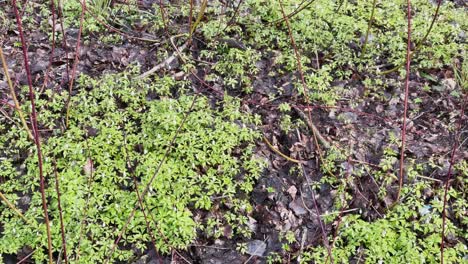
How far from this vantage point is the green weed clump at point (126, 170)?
9.93 ft

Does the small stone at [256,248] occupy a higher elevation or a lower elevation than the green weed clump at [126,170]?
lower

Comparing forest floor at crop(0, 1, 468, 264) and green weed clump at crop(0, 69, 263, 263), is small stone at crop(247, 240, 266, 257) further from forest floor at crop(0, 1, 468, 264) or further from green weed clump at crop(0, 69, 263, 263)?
green weed clump at crop(0, 69, 263, 263)

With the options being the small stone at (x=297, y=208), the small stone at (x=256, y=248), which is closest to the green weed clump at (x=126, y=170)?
the small stone at (x=256, y=248)

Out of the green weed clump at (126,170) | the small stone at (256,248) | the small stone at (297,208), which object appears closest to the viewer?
the green weed clump at (126,170)

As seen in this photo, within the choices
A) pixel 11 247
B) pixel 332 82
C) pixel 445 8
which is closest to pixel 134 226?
pixel 11 247

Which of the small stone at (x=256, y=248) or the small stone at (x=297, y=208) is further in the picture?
the small stone at (x=297, y=208)

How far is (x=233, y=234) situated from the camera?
324cm

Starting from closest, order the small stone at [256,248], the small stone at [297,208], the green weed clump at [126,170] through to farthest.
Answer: the green weed clump at [126,170] < the small stone at [256,248] < the small stone at [297,208]

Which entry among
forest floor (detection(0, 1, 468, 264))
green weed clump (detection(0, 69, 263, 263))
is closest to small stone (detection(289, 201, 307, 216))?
forest floor (detection(0, 1, 468, 264))

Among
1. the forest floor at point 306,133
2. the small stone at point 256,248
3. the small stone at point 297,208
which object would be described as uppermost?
the forest floor at point 306,133

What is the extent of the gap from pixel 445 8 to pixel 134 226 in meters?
4.58

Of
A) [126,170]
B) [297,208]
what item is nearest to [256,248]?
[297,208]

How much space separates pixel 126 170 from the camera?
3.37 metres

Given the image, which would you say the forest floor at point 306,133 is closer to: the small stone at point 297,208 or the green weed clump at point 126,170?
the small stone at point 297,208
